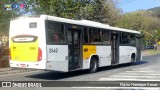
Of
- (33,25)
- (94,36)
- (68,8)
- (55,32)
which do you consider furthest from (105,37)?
(68,8)

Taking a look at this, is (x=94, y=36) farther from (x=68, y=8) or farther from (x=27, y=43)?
(x=68, y=8)

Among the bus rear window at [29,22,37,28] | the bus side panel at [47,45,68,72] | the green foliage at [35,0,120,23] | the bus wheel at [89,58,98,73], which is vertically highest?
the green foliage at [35,0,120,23]

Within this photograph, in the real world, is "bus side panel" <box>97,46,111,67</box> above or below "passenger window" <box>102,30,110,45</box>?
below

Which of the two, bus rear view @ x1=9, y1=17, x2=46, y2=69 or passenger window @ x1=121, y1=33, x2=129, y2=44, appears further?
passenger window @ x1=121, y1=33, x2=129, y2=44

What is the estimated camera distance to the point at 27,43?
47.2 feet

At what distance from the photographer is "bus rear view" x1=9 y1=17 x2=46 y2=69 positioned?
45.8 ft

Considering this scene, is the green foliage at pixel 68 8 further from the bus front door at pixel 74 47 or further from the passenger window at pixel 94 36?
the bus front door at pixel 74 47

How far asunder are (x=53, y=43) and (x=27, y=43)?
1191 millimetres

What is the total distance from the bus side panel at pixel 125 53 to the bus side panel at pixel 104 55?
7.06 ft

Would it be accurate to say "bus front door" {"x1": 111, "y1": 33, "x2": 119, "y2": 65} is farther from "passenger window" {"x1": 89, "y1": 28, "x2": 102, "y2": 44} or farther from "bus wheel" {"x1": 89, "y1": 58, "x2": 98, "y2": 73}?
"bus wheel" {"x1": 89, "y1": 58, "x2": 98, "y2": 73}

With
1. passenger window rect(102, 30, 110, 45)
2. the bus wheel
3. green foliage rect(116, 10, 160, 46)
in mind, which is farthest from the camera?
green foliage rect(116, 10, 160, 46)

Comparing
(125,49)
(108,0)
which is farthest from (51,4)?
(108,0)

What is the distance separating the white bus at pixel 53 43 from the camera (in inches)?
551

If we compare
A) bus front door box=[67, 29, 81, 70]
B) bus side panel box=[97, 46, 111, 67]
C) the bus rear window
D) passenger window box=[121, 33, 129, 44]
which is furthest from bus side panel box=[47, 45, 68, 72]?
passenger window box=[121, 33, 129, 44]
